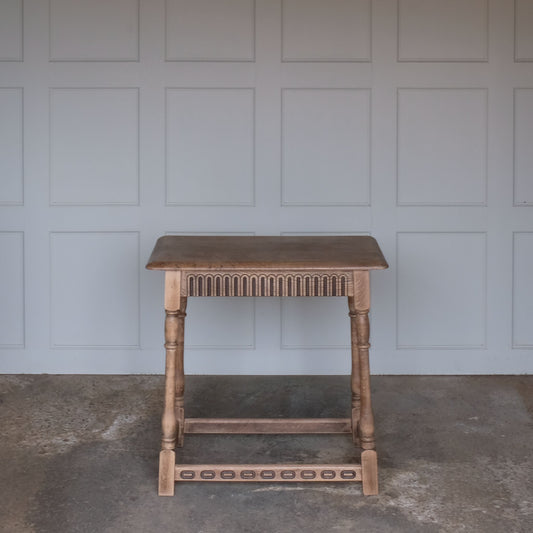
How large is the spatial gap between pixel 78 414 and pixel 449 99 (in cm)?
242

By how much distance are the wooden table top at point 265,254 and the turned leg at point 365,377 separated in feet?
0.25

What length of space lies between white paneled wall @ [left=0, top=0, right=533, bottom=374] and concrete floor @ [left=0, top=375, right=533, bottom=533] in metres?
0.23

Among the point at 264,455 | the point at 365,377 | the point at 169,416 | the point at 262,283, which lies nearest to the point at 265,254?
the point at 262,283

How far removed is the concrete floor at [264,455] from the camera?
2277 millimetres

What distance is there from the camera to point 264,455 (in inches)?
109

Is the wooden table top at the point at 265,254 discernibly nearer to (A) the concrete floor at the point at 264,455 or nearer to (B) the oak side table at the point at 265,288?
(B) the oak side table at the point at 265,288

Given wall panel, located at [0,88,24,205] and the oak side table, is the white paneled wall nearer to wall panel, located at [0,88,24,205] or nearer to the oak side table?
wall panel, located at [0,88,24,205]

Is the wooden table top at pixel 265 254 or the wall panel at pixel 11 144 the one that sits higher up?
the wall panel at pixel 11 144

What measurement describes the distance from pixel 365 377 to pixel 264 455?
0.58 meters

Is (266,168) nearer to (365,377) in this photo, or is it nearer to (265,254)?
(265,254)

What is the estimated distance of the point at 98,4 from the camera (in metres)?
3.66

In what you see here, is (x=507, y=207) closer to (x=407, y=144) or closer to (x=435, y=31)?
(x=407, y=144)

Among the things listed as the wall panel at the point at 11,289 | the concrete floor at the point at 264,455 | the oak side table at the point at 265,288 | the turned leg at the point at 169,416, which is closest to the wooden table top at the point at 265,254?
the oak side table at the point at 265,288

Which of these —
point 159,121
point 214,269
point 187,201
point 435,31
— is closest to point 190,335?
point 187,201
